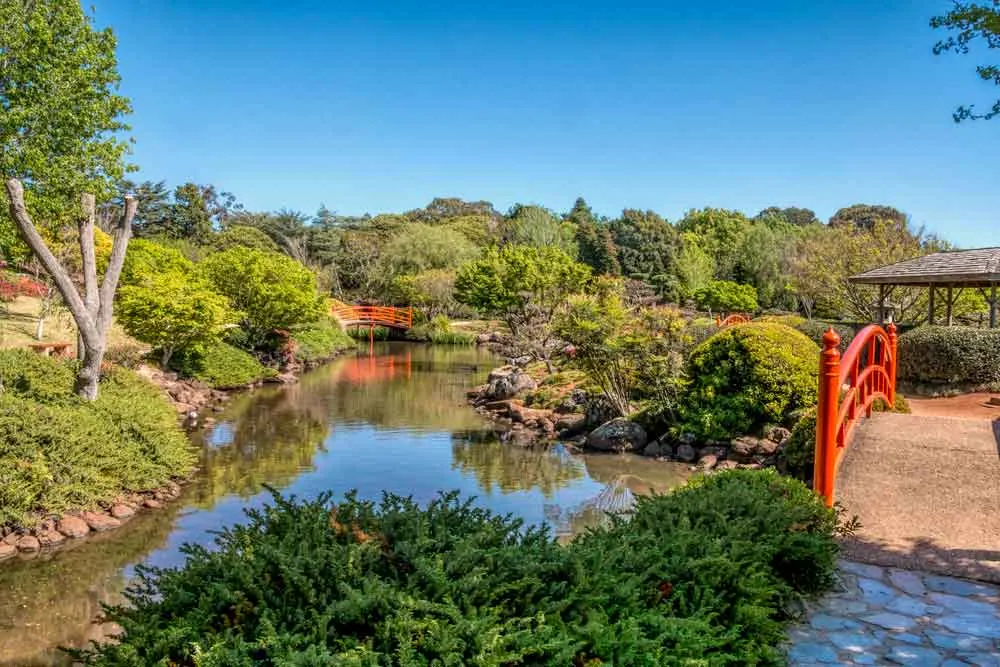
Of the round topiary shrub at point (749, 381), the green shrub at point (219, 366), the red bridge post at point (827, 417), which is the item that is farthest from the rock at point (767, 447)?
the green shrub at point (219, 366)

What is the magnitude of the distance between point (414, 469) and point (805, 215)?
65897 millimetres

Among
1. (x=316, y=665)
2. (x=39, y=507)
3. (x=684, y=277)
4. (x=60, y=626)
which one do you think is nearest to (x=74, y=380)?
(x=39, y=507)

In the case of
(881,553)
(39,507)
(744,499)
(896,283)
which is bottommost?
(39,507)

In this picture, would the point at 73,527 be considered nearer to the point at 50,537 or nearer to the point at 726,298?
the point at 50,537

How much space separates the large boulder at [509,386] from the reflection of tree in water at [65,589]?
9.52m

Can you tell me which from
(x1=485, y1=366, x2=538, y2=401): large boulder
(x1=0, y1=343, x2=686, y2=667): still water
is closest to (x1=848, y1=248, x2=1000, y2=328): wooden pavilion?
(x1=0, y1=343, x2=686, y2=667): still water

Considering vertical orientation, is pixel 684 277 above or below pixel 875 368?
above

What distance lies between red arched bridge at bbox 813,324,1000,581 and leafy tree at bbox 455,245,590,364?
14443 millimetres

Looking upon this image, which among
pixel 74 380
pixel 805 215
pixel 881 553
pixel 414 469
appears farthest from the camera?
pixel 805 215

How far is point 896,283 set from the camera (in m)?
14.3

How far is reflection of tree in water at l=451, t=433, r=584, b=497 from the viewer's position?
10.1 metres

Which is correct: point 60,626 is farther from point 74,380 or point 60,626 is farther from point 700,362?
point 700,362

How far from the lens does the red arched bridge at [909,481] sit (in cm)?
461

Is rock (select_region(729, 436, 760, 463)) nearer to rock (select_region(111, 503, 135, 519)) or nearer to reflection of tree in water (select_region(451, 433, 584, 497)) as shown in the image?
reflection of tree in water (select_region(451, 433, 584, 497))
